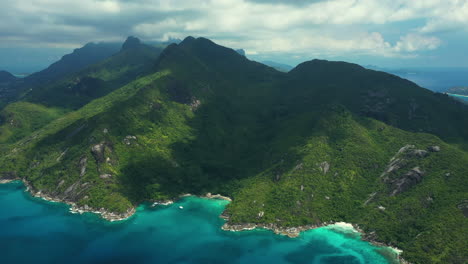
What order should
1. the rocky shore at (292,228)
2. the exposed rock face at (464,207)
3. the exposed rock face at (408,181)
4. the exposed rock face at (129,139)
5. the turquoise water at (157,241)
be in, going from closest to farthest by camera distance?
the turquoise water at (157,241), the exposed rock face at (464,207), the rocky shore at (292,228), the exposed rock face at (408,181), the exposed rock face at (129,139)

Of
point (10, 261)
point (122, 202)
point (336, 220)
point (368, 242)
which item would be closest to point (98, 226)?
point (122, 202)

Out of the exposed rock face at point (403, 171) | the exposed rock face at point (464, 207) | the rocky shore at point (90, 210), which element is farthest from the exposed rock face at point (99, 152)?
the exposed rock face at point (464, 207)

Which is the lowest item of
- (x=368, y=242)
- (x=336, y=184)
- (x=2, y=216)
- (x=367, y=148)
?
(x=2, y=216)

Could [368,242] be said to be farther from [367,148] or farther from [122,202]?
[122,202]

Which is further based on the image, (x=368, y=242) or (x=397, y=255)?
(x=368, y=242)

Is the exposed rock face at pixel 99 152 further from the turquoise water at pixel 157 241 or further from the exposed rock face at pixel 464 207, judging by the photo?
the exposed rock face at pixel 464 207

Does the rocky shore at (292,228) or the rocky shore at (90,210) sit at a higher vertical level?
the rocky shore at (292,228)

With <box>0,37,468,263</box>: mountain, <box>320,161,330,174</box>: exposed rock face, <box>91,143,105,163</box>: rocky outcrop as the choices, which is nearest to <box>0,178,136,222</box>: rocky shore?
<box>0,37,468,263</box>: mountain

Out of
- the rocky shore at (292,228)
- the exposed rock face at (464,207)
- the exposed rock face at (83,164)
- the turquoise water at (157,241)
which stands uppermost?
the exposed rock face at (464,207)
